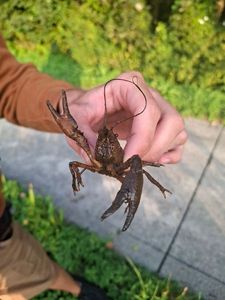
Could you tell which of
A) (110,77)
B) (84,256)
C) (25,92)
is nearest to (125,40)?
(110,77)

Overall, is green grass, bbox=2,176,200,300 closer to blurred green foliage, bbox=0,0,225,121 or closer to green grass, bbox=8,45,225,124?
green grass, bbox=8,45,225,124

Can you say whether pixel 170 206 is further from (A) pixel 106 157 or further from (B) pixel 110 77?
(A) pixel 106 157

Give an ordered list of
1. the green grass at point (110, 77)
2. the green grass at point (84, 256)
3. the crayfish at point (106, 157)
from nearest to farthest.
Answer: the crayfish at point (106, 157) < the green grass at point (84, 256) < the green grass at point (110, 77)

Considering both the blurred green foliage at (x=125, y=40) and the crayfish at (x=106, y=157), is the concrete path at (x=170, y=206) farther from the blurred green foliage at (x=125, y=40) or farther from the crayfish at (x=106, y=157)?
the crayfish at (x=106, y=157)

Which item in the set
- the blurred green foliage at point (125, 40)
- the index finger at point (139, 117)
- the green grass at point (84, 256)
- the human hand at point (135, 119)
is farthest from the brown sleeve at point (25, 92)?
the blurred green foliage at point (125, 40)

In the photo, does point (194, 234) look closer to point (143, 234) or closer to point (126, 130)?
point (143, 234)

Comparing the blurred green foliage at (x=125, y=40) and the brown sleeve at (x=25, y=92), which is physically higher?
the brown sleeve at (x=25, y=92)

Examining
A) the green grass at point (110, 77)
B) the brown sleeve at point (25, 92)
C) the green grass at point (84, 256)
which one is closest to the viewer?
the brown sleeve at point (25, 92)

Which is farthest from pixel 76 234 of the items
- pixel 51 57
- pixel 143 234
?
pixel 51 57
